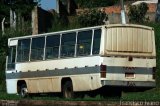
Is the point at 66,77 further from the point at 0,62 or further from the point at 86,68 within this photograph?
the point at 0,62

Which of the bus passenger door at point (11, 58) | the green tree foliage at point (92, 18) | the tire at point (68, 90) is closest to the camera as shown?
the tire at point (68, 90)

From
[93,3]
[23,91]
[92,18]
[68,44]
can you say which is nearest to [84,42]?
[68,44]

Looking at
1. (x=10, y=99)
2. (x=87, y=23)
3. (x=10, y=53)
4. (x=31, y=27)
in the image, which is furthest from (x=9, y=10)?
(x=10, y=99)

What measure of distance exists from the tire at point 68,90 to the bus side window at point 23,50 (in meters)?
3.09

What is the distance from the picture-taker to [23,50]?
86.6 ft

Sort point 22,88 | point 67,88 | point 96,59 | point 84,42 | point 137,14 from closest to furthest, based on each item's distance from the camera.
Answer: point 96,59, point 84,42, point 67,88, point 22,88, point 137,14

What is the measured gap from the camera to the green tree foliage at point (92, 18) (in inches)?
1578

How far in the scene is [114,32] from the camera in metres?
21.8

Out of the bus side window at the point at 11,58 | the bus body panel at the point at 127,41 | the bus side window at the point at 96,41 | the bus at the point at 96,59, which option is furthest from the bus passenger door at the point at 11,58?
the bus body panel at the point at 127,41

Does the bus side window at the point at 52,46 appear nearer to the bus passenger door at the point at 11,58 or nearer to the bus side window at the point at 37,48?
the bus side window at the point at 37,48

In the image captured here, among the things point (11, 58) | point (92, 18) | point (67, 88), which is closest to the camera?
point (67, 88)

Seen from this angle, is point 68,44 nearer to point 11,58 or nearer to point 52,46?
point 52,46

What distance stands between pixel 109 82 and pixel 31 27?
22248mm

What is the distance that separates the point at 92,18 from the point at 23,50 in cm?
1452
